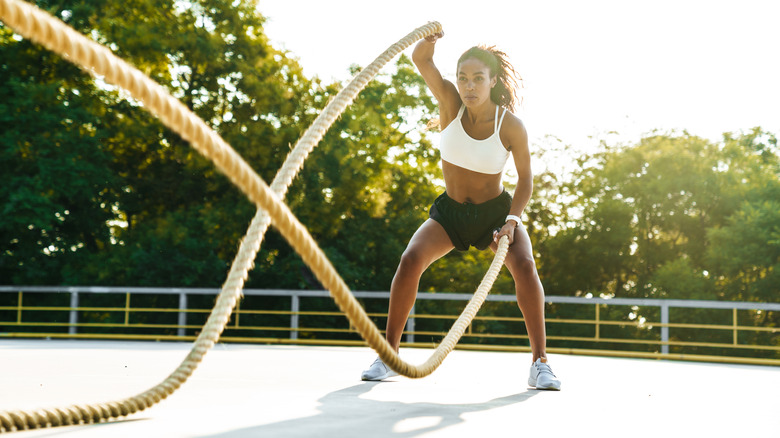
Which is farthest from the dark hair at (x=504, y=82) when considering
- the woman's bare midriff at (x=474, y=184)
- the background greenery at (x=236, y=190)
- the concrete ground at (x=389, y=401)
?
the background greenery at (x=236, y=190)

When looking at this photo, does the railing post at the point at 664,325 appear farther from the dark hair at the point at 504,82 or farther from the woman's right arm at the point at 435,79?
the woman's right arm at the point at 435,79

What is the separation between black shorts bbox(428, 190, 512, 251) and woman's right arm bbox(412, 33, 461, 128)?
0.48 meters

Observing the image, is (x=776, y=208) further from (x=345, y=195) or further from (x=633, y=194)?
(x=345, y=195)

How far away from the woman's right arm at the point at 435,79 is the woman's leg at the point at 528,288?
724 mm

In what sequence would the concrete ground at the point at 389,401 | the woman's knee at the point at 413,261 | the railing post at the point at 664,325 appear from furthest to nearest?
the railing post at the point at 664,325 < the woman's knee at the point at 413,261 < the concrete ground at the point at 389,401

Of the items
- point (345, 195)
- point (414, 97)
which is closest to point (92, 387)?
point (345, 195)

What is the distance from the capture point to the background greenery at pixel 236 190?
1688 cm

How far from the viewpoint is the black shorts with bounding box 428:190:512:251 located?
438 centimetres

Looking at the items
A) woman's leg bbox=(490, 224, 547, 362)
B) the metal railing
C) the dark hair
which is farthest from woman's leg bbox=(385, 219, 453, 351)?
the metal railing

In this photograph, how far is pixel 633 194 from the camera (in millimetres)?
23344

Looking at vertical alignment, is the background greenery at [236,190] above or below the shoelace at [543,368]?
above

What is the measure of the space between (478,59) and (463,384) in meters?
1.69

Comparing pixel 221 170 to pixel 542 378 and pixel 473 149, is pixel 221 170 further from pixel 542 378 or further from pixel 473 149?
pixel 542 378

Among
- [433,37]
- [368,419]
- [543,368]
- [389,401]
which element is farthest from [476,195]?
[368,419]
